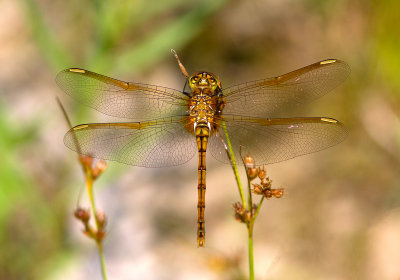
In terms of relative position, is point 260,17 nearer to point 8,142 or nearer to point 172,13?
point 172,13

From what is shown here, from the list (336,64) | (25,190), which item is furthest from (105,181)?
(336,64)

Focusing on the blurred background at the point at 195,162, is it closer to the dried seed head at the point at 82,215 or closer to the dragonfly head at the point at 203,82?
the dragonfly head at the point at 203,82

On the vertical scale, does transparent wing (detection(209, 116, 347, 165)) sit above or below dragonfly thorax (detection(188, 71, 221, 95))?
below

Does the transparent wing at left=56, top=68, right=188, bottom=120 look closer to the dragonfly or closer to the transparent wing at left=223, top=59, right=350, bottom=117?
the dragonfly

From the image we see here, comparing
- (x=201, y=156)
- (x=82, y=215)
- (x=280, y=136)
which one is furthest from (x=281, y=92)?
(x=82, y=215)

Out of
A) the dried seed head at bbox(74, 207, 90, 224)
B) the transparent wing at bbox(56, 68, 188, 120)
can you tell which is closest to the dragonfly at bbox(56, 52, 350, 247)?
the transparent wing at bbox(56, 68, 188, 120)
